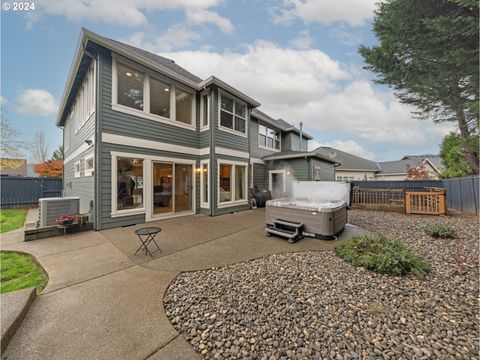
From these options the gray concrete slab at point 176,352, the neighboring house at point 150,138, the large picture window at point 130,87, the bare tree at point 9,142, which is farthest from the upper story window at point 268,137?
the bare tree at point 9,142

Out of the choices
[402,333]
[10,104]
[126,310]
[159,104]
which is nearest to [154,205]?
[159,104]

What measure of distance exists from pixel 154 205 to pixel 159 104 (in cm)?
379

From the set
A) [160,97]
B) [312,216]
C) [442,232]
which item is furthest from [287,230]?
[160,97]

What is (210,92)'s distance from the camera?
25.9ft

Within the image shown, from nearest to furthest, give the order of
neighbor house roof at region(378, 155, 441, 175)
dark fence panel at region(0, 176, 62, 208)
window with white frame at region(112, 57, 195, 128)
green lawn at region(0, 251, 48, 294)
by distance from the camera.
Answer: green lawn at region(0, 251, 48, 294) < window with white frame at region(112, 57, 195, 128) < dark fence panel at region(0, 176, 62, 208) < neighbor house roof at region(378, 155, 441, 175)

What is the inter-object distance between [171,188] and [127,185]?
5.40ft

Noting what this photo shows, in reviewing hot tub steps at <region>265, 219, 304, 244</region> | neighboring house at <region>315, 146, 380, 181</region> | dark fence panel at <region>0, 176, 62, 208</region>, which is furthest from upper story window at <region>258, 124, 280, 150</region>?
dark fence panel at <region>0, 176, 62, 208</region>

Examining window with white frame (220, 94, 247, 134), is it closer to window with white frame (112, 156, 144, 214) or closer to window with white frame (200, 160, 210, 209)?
window with white frame (200, 160, 210, 209)

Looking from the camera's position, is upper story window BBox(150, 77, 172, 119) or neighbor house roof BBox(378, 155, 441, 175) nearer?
upper story window BBox(150, 77, 172, 119)

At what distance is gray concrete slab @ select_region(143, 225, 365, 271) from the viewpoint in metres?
3.45

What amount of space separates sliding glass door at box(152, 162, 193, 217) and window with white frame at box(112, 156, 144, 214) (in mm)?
495

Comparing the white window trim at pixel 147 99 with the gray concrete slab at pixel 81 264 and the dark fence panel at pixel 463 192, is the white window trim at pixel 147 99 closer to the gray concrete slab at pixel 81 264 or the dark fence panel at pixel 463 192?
the gray concrete slab at pixel 81 264

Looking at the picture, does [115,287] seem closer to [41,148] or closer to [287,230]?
[287,230]

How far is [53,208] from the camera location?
5473 mm
